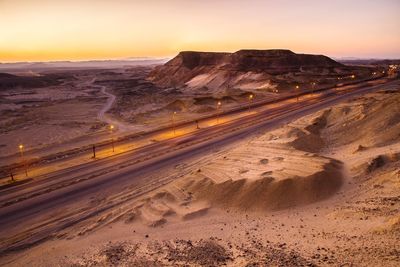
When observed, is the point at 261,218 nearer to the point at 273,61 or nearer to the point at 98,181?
the point at 98,181

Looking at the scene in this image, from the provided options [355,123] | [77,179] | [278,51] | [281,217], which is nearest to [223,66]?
[278,51]

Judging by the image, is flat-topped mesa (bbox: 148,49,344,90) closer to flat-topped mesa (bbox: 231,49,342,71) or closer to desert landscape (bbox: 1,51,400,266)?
flat-topped mesa (bbox: 231,49,342,71)

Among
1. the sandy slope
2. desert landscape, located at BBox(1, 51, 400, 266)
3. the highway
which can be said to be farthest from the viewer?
the highway

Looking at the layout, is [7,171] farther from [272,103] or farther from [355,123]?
[272,103]

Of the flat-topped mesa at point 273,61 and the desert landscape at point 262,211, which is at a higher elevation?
the flat-topped mesa at point 273,61

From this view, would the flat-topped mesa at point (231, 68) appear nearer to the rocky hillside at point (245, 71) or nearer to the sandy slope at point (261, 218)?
the rocky hillside at point (245, 71)

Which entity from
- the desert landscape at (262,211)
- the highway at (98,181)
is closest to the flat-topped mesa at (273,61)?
the highway at (98,181)

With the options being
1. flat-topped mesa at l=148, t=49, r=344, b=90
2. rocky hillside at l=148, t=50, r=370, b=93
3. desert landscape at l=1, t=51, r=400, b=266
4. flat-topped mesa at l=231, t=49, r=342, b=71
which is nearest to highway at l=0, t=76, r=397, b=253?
desert landscape at l=1, t=51, r=400, b=266
